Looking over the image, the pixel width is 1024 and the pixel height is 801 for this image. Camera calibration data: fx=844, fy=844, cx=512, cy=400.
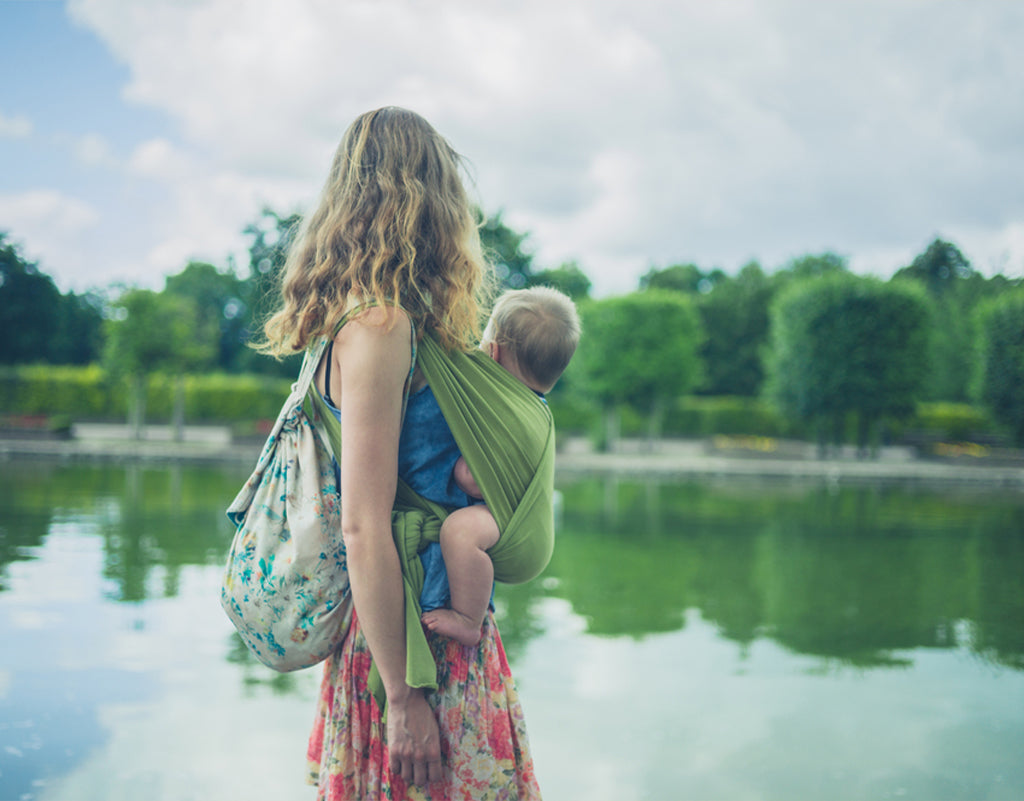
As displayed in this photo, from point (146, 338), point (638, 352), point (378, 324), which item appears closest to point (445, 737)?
point (378, 324)

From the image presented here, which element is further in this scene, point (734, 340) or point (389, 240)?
point (734, 340)

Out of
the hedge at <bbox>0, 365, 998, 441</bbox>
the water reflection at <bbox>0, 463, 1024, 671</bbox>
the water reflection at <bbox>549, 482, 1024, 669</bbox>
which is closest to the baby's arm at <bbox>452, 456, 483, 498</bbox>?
the water reflection at <bbox>0, 463, 1024, 671</bbox>

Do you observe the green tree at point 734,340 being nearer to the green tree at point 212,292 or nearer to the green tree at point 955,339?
the green tree at point 955,339

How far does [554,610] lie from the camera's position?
694 centimetres

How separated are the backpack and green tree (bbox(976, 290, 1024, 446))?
31387 millimetres

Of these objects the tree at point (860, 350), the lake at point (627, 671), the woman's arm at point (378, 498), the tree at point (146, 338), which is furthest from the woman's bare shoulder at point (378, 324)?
the tree at point (860, 350)

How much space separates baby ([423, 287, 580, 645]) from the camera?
1.64 metres

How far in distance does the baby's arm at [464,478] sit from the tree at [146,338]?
26866 mm

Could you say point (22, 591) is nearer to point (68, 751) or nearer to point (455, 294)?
point (68, 751)

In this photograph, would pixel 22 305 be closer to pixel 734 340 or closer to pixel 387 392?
pixel 734 340

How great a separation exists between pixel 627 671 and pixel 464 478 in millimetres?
4077

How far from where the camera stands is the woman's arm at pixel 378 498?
1507 mm

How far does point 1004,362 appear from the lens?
93.4 feet

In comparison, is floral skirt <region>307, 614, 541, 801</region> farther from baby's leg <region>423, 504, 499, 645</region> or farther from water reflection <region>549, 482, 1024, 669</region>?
water reflection <region>549, 482, 1024, 669</region>
